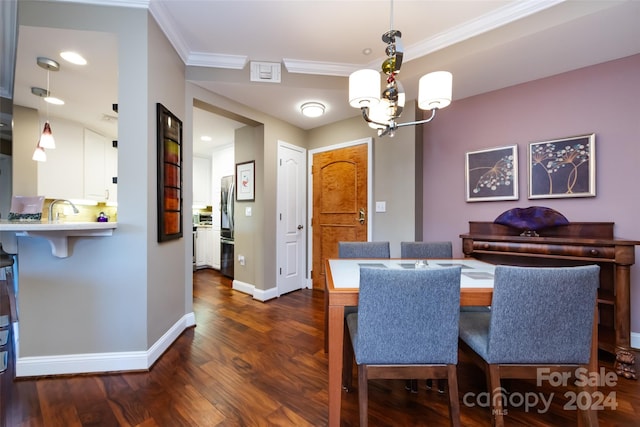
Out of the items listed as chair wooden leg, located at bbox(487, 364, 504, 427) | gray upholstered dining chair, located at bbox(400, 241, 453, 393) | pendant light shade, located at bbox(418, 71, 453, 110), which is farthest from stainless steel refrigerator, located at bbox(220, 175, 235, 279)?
chair wooden leg, located at bbox(487, 364, 504, 427)

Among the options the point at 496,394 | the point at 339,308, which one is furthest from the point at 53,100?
the point at 496,394

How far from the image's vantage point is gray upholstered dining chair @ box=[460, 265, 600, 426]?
1.09 metres

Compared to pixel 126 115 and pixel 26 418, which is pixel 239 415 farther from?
pixel 126 115

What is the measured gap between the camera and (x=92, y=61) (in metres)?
2.15

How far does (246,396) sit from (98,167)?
4225 millimetres

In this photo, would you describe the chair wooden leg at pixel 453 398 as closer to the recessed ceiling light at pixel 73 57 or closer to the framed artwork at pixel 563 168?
the framed artwork at pixel 563 168

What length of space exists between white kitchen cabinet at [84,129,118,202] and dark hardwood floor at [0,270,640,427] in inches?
119

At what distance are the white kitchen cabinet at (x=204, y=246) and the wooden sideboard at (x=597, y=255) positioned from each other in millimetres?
4495

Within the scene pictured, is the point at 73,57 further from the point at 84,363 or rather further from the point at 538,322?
the point at 538,322

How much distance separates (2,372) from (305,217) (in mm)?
3301

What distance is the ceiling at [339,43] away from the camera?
5.87 ft

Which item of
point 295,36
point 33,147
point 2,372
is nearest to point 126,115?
point 295,36

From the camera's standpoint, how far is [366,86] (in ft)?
4.64

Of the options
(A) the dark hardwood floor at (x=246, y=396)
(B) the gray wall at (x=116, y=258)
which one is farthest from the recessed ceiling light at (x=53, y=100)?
(A) the dark hardwood floor at (x=246, y=396)
